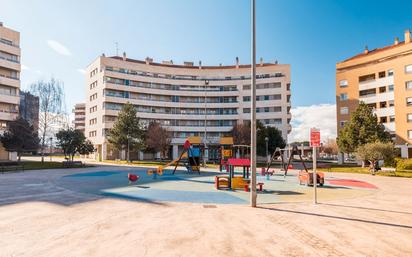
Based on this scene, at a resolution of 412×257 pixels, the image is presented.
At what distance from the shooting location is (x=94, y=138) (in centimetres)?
6512

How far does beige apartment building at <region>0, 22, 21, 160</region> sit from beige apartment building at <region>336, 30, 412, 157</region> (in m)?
68.1

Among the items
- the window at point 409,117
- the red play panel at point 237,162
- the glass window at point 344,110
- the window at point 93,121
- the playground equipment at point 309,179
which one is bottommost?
the playground equipment at point 309,179

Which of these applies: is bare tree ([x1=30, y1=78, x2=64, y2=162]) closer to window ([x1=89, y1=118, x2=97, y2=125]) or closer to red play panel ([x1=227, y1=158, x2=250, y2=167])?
window ([x1=89, y1=118, x2=97, y2=125])

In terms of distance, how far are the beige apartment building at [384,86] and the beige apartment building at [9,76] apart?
68112mm

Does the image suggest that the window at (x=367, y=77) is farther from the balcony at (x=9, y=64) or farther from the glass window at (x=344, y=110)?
the balcony at (x=9, y=64)

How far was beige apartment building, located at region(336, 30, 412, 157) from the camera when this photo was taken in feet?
147

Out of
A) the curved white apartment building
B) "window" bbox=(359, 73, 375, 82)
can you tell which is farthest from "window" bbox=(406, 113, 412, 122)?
the curved white apartment building

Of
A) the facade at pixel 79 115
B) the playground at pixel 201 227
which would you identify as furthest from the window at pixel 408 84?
the facade at pixel 79 115

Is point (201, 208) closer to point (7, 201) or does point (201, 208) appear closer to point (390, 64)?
point (7, 201)

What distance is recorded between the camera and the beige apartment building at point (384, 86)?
4494 centimetres

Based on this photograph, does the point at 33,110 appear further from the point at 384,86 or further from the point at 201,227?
the point at 384,86

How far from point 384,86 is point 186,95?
4552 centimetres

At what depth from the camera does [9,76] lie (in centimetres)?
4938

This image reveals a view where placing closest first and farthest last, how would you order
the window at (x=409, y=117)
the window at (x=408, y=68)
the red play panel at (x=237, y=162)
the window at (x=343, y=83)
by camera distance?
the red play panel at (x=237, y=162) → the window at (x=409, y=117) → the window at (x=408, y=68) → the window at (x=343, y=83)
